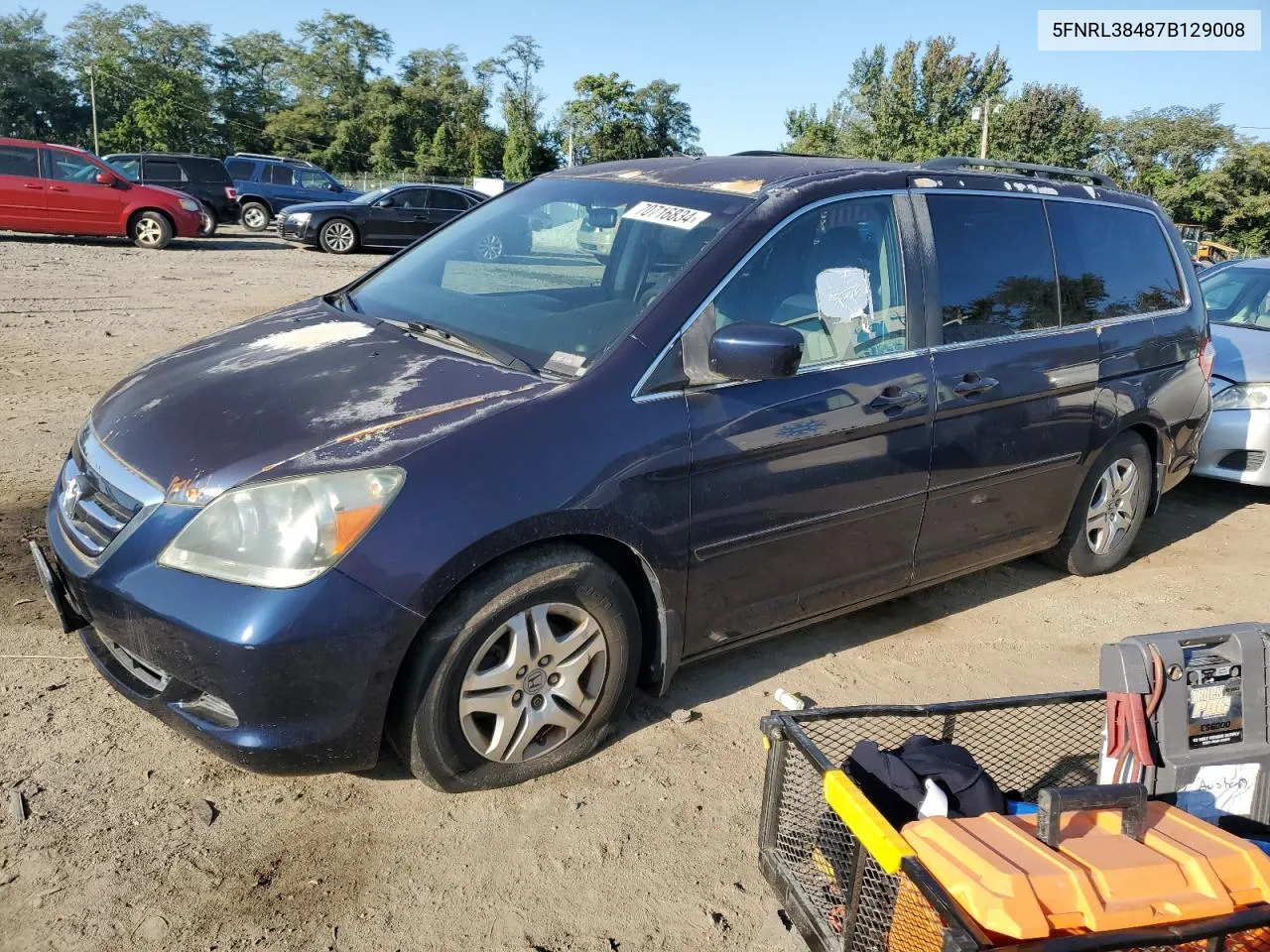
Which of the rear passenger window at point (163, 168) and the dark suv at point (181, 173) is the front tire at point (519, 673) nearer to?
the dark suv at point (181, 173)

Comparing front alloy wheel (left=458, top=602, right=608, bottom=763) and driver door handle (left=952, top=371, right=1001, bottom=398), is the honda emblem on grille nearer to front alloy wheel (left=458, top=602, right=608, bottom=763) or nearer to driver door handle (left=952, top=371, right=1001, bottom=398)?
front alloy wheel (left=458, top=602, right=608, bottom=763)

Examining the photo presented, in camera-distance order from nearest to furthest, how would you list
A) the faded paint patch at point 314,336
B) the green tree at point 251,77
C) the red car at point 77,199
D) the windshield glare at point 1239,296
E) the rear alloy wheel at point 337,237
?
the faded paint patch at point 314,336
the windshield glare at point 1239,296
the red car at point 77,199
the rear alloy wheel at point 337,237
the green tree at point 251,77

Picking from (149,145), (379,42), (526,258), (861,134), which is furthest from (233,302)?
(379,42)

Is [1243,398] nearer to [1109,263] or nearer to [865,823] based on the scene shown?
[1109,263]

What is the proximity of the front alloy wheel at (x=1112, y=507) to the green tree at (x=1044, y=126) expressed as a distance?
2235 inches

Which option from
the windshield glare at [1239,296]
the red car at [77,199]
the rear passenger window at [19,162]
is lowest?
the windshield glare at [1239,296]

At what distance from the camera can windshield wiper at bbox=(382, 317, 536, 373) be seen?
10.0ft

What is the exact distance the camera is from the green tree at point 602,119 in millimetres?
68000

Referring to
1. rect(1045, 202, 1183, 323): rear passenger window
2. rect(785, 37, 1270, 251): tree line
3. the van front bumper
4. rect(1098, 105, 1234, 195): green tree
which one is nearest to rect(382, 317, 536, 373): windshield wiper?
the van front bumper

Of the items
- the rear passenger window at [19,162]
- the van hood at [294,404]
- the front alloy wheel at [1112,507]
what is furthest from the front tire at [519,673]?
the rear passenger window at [19,162]

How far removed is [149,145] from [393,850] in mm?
62722

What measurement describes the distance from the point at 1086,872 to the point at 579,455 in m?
1.56

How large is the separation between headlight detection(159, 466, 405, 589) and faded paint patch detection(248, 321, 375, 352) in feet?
3.06

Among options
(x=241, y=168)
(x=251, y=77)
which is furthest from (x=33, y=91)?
(x=241, y=168)
